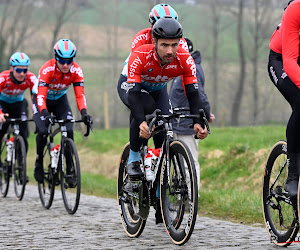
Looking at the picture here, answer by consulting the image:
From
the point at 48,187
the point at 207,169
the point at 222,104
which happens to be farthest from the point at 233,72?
the point at 48,187

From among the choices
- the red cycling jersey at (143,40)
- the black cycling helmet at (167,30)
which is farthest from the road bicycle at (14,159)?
the black cycling helmet at (167,30)

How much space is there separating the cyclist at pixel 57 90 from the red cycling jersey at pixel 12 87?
4.29 ft

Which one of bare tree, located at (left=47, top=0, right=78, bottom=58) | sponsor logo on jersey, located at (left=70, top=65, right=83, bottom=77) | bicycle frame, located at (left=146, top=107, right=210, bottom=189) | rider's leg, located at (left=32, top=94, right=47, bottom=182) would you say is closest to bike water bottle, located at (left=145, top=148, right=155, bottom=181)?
bicycle frame, located at (left=146, top=107, right=210, bottom=189)

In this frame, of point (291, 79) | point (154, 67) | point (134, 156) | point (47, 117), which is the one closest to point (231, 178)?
point (47, 117)

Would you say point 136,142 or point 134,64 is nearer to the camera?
point 134,64

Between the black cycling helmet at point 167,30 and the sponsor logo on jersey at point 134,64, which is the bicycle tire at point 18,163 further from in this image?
the black cycling helmet at point 167,30

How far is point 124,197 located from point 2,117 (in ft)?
17.3

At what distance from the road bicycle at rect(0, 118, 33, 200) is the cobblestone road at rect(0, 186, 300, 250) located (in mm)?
2069

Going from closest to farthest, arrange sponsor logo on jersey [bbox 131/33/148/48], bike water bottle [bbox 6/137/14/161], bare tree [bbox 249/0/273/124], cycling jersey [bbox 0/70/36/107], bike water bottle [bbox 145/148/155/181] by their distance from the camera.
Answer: bike water bottle [bbox 145/148/155/181]
sponsor logo on jersey [bbox 131/33/148/48]
cycling jersey [bbox 0/70/36/107]
bike water bottle [bbox 6/137/14/161]
bare tree [bbox 249/0/273/124]

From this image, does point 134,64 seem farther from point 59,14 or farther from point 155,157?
point 59,14

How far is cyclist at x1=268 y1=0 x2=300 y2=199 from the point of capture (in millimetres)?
5684

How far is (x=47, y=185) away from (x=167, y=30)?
5220mm

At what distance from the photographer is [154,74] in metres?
6.89

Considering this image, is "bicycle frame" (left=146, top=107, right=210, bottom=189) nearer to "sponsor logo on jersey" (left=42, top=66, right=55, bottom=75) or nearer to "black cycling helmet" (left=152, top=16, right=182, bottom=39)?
"black cycling helmet" (left=152, top=16, right=182, bottom=39)
